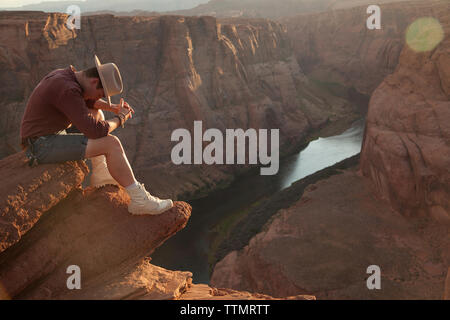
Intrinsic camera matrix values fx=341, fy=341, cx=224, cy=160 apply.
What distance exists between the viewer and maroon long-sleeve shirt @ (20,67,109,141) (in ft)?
16.5

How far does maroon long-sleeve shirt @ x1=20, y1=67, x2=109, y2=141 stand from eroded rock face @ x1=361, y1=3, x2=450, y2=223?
1837 centimetres

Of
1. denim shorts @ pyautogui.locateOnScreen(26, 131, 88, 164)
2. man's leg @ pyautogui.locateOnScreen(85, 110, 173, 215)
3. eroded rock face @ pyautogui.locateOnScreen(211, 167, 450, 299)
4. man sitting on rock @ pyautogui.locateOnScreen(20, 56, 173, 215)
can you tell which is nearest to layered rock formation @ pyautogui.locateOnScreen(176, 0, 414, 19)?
eroded rock face @ pyautogui.locateOnScreen(211, 167, 450, 299)


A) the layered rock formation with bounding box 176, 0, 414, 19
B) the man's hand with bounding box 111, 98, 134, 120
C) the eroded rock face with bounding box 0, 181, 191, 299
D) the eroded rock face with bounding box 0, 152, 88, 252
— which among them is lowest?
the eroded rock face with bounding box 0, 181, 191, 299

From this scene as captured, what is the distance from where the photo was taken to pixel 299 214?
22.1m

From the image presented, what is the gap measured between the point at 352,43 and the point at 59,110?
238 feet

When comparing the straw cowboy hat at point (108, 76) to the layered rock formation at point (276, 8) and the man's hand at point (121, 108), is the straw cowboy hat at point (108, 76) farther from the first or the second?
the layered rock formation at point (276, 8)

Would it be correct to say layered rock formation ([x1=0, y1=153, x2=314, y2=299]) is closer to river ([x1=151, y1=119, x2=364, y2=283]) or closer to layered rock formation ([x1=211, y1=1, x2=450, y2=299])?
layered rock formation ([x1=211, y1=1, x2=450, y2=299])

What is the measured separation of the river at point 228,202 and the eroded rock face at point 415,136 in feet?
40.4

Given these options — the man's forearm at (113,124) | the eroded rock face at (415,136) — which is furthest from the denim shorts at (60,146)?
the eroded rock face at (415,136)

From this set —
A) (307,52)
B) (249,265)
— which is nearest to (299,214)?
(249,265)

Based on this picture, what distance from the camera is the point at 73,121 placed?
16.6 feet
